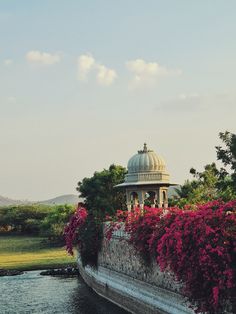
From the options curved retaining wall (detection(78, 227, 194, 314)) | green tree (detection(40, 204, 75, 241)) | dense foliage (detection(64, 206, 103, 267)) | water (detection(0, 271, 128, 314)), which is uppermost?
green tree (detection(40, 204, 75, 241))

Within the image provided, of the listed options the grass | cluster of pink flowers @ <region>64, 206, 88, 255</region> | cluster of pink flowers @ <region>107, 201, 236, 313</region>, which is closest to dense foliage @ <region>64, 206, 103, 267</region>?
cluster of pink flowers @ <region>64, 206, 88, 255</region>

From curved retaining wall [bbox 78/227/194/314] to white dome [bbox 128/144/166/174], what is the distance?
20.7ft

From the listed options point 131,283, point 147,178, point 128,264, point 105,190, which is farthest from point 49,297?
point 105,190

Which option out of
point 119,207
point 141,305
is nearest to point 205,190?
point 119,207

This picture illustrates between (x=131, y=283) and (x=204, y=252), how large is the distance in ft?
39.2

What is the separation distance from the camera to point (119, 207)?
68.5 meters

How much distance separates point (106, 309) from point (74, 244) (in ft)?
41.4

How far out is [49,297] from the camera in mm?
39000

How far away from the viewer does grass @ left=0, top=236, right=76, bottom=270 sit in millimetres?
60500

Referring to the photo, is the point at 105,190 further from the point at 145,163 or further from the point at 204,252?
the point at 204,252

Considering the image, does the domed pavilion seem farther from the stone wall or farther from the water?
the water

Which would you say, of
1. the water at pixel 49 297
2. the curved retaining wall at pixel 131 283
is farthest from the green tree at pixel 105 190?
the curved retaining wall at pixel 131 283

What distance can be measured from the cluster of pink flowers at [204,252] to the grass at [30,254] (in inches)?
1437

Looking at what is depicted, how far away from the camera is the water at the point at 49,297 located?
112ft
